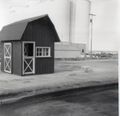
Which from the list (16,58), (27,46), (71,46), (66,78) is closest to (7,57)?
(16,58)

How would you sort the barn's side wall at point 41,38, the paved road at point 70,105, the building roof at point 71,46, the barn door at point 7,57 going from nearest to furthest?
the paved road at point 70,105 → the building roof at point 71,46 → the barn door at point 7,57 → the barn's side wall at point 41,38

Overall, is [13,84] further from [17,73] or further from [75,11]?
[75,11]

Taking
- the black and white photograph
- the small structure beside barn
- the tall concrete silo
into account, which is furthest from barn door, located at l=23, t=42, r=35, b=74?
the tall concrete silo

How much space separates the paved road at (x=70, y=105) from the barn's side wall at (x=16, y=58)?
530 mm

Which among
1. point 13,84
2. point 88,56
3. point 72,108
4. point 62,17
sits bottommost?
point 72,108

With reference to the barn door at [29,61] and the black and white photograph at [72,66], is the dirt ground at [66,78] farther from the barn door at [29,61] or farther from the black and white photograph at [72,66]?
the barn door at [29,61]

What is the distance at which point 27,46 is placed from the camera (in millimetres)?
2480

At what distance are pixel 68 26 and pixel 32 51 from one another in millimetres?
850

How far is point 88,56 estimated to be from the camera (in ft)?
5.65

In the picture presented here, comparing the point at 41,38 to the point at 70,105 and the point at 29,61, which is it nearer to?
the point at 29,61

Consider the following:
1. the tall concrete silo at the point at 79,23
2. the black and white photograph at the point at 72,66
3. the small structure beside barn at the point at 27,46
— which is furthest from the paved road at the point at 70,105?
the tall concrete silo at the point at 79,23

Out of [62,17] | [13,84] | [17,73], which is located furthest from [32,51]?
[62,17]

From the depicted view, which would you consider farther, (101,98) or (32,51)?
(32,51)

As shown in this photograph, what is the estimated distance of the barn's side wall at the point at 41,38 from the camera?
2.14 meters
